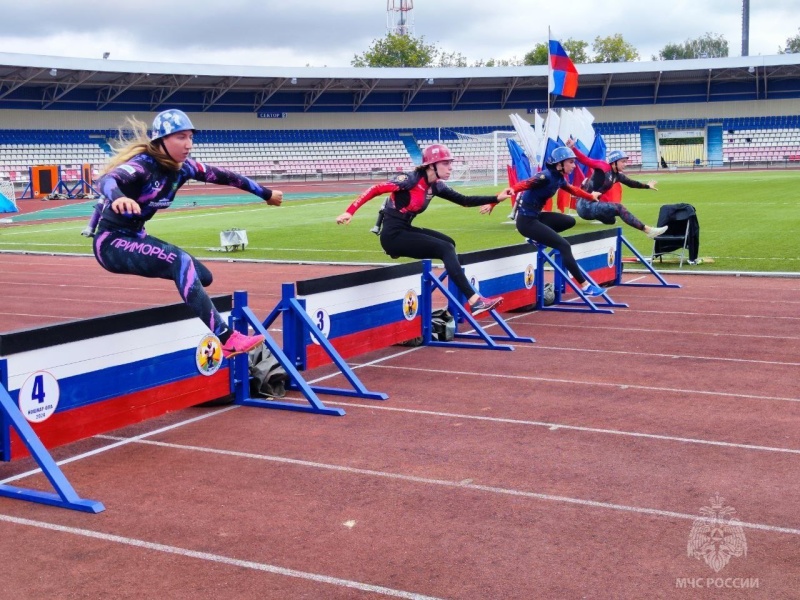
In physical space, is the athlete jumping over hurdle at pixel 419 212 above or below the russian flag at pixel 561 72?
below

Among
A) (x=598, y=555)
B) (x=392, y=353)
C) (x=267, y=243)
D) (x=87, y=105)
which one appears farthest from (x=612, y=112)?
(x=598, y=555)

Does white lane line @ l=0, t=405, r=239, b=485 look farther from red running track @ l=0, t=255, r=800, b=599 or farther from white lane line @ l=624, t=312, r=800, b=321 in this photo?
white lane line @ l=624, t=312, r=800, b=321

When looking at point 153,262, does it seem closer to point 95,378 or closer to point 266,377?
point 95,378

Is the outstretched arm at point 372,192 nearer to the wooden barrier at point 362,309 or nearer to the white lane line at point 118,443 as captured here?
the wooden barrier at point 362,309

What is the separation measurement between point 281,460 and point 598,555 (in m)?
2.44

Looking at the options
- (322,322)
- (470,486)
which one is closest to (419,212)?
(322,322)

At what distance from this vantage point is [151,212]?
6.92m

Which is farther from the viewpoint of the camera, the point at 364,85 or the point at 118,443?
the point at 364,85

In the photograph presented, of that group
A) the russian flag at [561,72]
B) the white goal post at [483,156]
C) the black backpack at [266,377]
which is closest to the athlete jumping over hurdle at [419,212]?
the black backpack at [266,377]

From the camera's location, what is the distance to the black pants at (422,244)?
1012 centimetres

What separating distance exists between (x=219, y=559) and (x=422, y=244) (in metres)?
5.95

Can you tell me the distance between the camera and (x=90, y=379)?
6.45m

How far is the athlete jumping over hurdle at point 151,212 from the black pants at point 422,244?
358cm

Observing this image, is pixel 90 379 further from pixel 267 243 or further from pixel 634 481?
pixel 267 243
